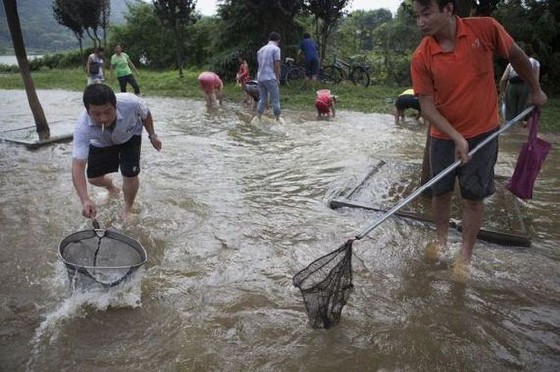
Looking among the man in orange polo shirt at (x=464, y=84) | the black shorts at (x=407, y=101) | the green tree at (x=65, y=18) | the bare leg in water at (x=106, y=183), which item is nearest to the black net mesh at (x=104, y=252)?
the bare leg in water at (x=106, y=183)

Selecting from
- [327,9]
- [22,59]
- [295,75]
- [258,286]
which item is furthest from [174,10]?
[258,286]

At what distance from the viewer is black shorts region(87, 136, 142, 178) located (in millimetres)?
4043

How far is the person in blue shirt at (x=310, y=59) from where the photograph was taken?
13.7 m

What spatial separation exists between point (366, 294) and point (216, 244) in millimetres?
1422

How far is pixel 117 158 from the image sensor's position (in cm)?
416

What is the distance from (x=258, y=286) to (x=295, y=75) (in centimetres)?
1308

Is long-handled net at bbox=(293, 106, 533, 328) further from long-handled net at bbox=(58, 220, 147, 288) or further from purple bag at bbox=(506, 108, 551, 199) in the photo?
purple bag at bbox=(506, 108, 551, 199)

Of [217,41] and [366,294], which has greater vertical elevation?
[217,41]

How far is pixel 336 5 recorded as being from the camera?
593 inches

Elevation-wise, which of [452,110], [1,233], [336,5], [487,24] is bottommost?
[1,233]

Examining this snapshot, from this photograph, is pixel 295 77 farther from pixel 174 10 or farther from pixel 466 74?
pixel 466 74

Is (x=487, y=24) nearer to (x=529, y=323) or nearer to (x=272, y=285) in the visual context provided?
(x=529, y=323)

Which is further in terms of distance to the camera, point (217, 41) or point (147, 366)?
point (217, 41)

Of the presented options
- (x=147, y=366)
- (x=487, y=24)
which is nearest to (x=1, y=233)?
(x=147, y=366)
